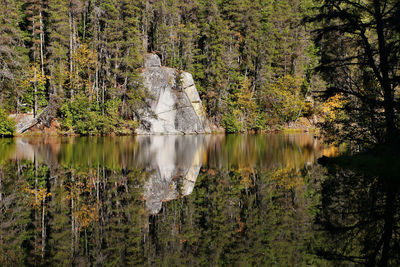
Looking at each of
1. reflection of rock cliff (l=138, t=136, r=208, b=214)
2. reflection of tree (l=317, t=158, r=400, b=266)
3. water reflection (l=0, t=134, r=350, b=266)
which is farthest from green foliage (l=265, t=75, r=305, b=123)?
reflection of tree (l=317, t=158, r=400, b=266)

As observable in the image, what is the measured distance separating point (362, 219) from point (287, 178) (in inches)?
215

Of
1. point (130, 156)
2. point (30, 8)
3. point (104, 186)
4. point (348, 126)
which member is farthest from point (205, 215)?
point (30, 8)

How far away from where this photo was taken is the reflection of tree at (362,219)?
5.51m

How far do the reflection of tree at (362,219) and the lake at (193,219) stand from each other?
2cm

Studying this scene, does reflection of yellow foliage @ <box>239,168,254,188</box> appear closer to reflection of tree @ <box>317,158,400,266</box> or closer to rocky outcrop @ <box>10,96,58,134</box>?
reflection of tree @ <box>317,158,400,266</box>

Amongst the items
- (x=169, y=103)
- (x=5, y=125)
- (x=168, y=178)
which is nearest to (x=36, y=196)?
(x=168, y=178)

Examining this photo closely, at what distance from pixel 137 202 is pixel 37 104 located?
33.6 m

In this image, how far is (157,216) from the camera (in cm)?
776

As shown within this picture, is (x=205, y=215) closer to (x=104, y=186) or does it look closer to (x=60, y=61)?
(x=104, y=186)

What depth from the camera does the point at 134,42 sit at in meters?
42.2

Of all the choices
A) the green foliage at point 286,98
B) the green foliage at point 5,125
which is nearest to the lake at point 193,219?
the green foliage at point 5,125

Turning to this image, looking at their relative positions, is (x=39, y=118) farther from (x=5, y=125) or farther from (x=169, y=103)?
(x=169, y=103)

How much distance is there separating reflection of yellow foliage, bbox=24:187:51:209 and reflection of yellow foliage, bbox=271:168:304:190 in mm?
6940

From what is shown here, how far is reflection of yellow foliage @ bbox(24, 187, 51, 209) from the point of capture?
864 cm
